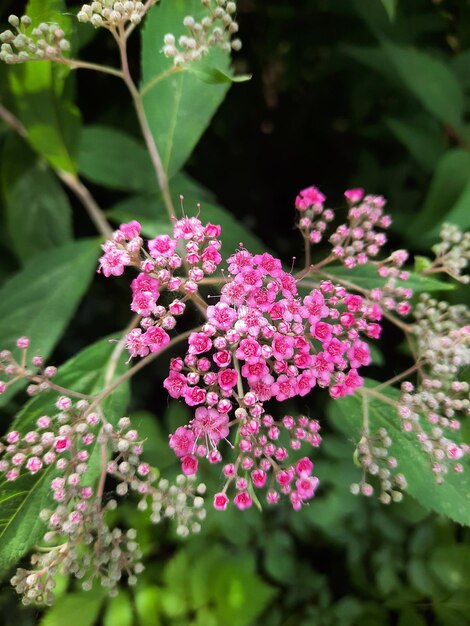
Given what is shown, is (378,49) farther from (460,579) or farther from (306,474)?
(460,579)

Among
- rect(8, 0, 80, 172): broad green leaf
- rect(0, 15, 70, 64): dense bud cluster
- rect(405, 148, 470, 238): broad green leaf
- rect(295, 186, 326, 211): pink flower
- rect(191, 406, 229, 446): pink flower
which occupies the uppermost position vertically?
rect(8, 0, 80, 172): broad green leaf

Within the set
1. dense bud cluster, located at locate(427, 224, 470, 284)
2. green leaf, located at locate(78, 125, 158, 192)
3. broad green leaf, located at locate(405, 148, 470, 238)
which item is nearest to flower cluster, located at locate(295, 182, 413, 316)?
dense bud cluster, located at locate(427, 224, 470, 284)

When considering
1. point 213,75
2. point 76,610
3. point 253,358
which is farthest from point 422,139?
point 76,610

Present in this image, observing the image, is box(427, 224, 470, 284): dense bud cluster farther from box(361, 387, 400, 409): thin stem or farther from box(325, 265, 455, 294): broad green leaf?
box(361, 387, 400, 409): thin stem

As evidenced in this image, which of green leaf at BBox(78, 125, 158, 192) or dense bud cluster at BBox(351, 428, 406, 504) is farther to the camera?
green leaf at BBox(78, 125, 158, 192)

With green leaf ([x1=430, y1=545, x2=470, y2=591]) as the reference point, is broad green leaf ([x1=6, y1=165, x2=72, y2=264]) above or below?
above

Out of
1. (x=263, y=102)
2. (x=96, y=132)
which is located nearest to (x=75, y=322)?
(x=96, y=132)

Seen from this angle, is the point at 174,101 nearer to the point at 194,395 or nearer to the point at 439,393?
the point at 194,395
